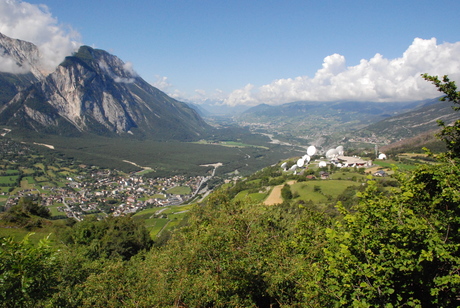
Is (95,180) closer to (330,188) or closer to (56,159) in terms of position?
(56,159)

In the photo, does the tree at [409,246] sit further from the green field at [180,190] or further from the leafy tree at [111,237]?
the green field at [180,190]

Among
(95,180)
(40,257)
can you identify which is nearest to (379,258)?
(40,257)

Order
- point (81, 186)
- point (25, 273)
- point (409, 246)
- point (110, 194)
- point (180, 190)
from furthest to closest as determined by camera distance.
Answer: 1. point (180, 190)
2. point (81, 186)
3. point (110, 194)
4. point (25, 273)
5. point (409, 246)

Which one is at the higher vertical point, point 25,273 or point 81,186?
point 25,273

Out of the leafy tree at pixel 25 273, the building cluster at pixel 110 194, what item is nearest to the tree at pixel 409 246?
the leafy tree at pixel 25 273

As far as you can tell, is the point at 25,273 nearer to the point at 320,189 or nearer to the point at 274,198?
the point at 274,198

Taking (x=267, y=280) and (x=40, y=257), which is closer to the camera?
(x=40, y=257)

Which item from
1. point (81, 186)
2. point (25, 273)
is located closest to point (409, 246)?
point (25, 273)

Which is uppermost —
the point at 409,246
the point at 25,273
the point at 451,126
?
the point at 451,126

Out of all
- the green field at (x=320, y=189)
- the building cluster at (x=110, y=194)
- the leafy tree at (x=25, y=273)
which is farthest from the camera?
the building cluster at (x=110, y=194)

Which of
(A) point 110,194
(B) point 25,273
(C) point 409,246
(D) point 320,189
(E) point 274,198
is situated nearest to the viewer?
(C) point 409,246

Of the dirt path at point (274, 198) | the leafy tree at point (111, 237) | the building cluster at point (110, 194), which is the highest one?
the leafy tree at point (111, 237)
